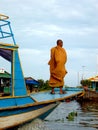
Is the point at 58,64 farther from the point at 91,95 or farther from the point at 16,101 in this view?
the point at 91,95

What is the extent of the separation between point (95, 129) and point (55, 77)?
420 centimetres

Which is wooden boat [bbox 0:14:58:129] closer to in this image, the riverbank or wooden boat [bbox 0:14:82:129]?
wooden boat [bbox 0:14:82:129]

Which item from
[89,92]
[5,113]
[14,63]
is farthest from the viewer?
[89,92]

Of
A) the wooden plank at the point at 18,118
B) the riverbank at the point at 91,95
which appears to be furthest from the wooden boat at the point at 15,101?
the riverbank at the point at 91,95

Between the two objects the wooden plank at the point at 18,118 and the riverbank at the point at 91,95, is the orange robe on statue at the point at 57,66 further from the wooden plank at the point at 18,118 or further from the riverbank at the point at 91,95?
the riverbank at the point at 91,95

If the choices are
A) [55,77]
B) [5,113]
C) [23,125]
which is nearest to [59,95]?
[55,77]

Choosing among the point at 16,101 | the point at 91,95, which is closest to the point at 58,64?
the point at 16,101

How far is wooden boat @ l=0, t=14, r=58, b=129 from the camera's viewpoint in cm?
999

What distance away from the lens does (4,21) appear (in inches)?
418

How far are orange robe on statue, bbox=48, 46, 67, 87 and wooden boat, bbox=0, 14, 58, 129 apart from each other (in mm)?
891

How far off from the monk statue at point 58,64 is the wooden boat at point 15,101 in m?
0.90

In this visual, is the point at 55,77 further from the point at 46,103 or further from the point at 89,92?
the point at 89,92

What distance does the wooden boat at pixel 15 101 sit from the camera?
32.8ft

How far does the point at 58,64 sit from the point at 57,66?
70 millimetres
